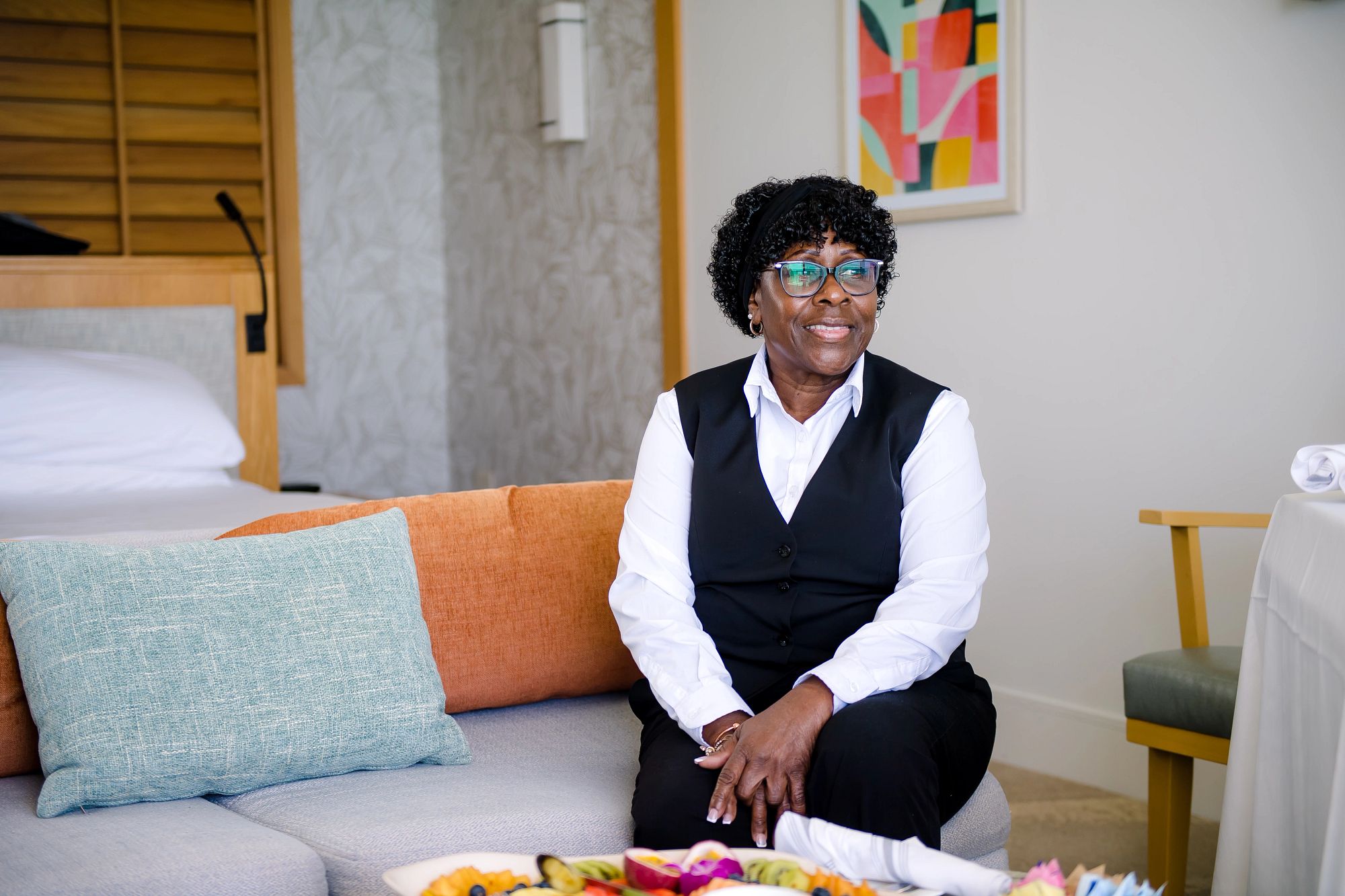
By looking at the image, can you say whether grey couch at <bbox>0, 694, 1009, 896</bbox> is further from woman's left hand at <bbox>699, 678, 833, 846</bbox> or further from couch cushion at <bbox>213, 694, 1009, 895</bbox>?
woman's left hand at <bbox>699, 678, 833, 846</bbox>

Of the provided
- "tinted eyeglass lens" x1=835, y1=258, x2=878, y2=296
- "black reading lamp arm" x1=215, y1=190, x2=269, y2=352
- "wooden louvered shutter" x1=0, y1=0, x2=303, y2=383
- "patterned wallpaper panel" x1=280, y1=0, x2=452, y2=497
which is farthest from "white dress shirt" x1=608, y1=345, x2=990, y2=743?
"patterned wallpaper panel" x1=280, y1=0, x2=452, y2=497

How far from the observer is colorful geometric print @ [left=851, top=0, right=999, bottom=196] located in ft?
9.49

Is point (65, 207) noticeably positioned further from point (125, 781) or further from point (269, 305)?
point (125, 781)

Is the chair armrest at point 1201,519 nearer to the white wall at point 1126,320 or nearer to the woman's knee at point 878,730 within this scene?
A: the white wall at point 1126,320

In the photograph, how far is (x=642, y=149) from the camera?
392cm

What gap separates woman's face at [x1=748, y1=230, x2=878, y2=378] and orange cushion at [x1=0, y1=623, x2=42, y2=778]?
1.02m

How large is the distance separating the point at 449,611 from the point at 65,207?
2838 mm

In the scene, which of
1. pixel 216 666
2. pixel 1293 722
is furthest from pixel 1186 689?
pixel 216 666

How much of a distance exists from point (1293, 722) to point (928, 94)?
78.8 inches

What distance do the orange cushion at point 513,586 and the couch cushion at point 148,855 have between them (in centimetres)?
44

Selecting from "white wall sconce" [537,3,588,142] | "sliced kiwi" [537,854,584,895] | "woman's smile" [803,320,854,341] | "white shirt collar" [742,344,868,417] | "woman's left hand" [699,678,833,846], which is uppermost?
"white wall sconce" [537,3,588,142]

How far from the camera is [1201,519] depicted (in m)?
2.21

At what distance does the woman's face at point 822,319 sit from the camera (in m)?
1.69

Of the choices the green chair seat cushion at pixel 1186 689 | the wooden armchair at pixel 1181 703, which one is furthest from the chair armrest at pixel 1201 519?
the green chair seat cushion at pixel 1186 689
